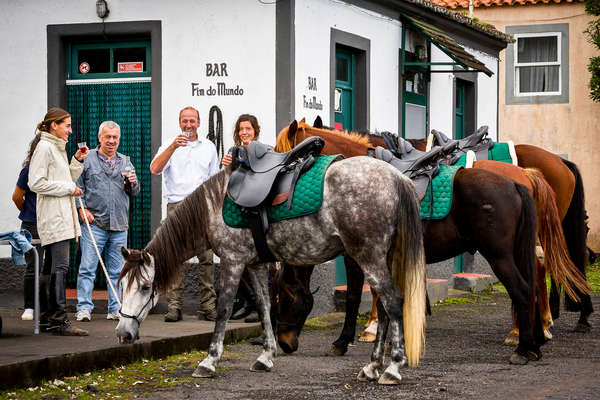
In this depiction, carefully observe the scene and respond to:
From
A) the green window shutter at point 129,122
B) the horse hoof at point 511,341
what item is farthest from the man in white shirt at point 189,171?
the horse hoof at point 511,341

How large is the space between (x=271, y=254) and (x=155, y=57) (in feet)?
14.0

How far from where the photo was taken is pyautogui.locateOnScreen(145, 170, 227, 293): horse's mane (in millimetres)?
6762

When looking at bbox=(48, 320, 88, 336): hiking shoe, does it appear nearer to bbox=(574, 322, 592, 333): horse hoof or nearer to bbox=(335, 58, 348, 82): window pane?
bbox=(574, 322, 592, 333): horse hoof

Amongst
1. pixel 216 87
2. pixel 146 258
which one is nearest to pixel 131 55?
pixel 216 87

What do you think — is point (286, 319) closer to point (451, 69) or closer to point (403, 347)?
point (403, 347)

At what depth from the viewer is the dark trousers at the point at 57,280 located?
791 cm

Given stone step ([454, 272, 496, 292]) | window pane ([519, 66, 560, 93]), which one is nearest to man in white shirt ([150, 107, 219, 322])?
stone step ([454, 272, 496, 292])

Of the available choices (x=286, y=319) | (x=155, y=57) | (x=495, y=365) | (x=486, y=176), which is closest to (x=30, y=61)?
(x=155, y=57)

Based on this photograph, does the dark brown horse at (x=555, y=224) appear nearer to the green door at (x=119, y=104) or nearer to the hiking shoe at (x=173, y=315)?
the hiking shoe at (x=173, y=315)

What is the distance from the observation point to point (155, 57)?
10320 millimetres

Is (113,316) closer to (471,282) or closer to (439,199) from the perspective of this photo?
(439,199)

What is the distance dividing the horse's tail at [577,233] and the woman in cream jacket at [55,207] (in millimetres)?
5041

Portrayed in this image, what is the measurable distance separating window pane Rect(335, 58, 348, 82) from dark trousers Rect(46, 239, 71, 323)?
4.82 metres

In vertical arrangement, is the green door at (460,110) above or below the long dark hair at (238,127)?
above
